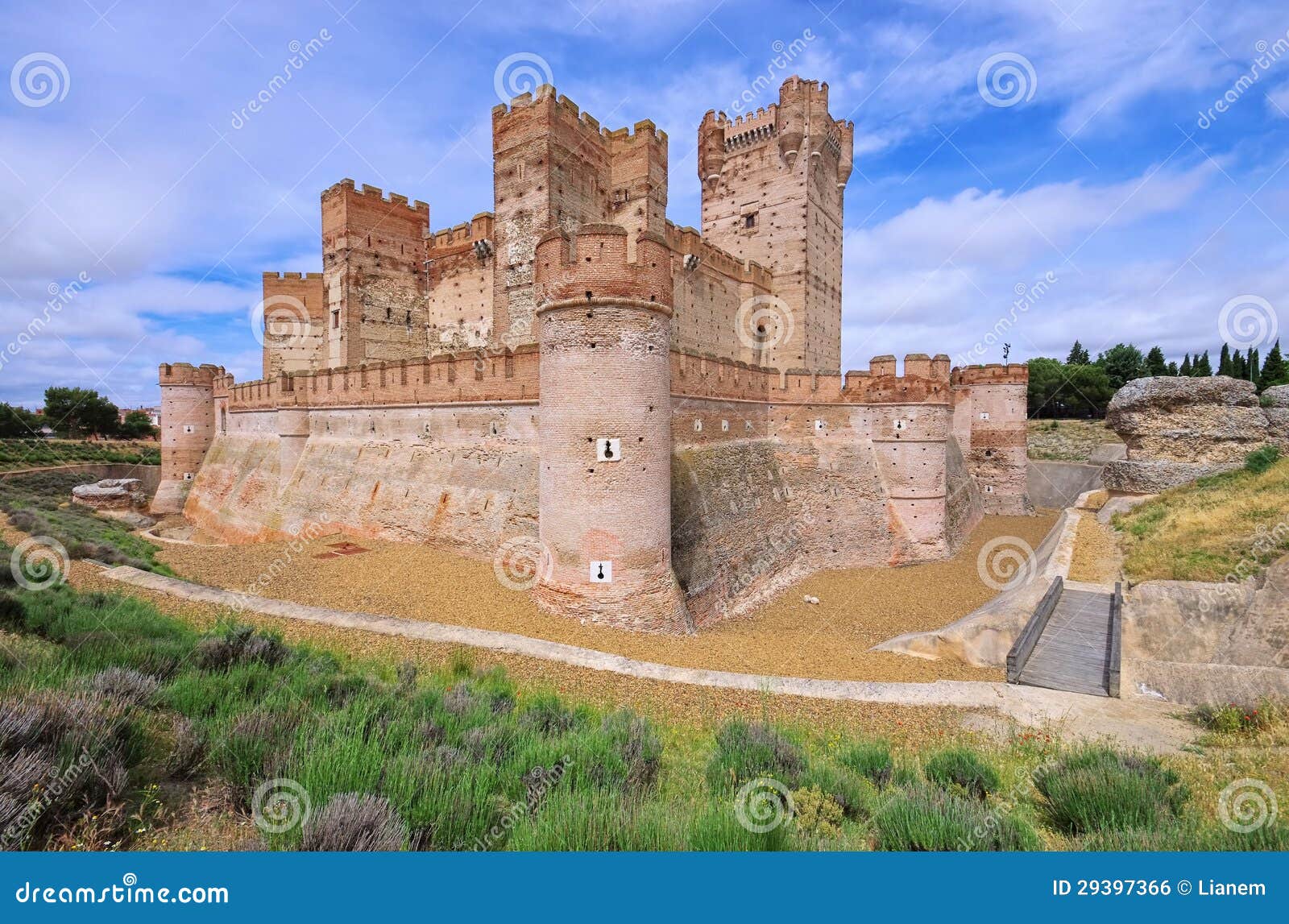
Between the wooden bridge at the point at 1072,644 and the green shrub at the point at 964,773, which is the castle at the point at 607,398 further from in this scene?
the green shrub at the point at 964,773

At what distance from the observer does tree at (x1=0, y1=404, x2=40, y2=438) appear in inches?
1720

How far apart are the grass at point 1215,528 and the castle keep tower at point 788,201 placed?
1389 cm

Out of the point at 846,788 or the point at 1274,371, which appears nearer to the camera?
the point at 846,788

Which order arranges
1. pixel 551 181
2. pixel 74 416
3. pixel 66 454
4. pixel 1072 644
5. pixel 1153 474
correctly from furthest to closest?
1. pixel 74 416
2. pixel 66 454
3. pixel 551 181
4. pixel 1153 474
5. pixel 1072 644

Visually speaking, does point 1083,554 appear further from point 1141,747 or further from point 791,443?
point 1141,747

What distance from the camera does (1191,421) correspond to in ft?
58.0

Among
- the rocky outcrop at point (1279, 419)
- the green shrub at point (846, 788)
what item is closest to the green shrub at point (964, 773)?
the green shrub at point (846, 788)

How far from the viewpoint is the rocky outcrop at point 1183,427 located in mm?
17031

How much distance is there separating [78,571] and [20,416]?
56.0m

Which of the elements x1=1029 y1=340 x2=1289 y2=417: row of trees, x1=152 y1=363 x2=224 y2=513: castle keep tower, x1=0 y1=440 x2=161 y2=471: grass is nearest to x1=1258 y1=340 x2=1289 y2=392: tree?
x1=1029 y1=340 x2=1289 y2=417: row of trees

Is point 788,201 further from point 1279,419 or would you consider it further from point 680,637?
point 680,637

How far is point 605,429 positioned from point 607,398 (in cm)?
57

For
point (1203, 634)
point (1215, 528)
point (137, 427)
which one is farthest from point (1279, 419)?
point (137, 427)

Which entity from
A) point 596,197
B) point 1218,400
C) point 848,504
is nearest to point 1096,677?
point 848,504
